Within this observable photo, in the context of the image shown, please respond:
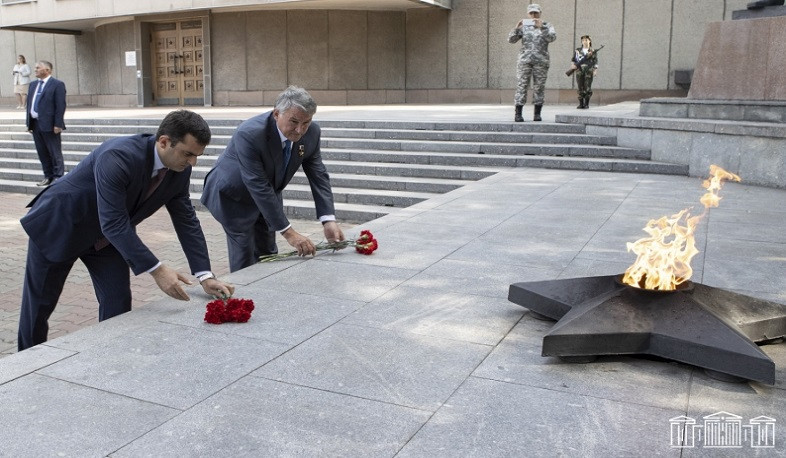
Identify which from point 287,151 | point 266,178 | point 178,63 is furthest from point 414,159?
point 178,63

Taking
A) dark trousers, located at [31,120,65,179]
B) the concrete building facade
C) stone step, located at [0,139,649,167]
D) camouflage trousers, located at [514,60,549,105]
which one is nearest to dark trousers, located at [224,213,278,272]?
stone step, located at [0,139,649,167]

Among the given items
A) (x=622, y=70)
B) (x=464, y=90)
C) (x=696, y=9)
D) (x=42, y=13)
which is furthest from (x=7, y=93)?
(x=696, y=9)

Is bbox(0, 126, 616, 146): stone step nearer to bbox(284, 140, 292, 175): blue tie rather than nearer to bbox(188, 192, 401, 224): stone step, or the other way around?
bbox(188, 192, 401, 224): stone step

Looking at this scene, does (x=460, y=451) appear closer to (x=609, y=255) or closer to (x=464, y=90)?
(x=609, y=255)

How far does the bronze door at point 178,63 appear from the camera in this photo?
24.5 meters

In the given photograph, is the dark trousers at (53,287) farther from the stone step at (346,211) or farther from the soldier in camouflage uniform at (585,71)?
the soldier in camouflage uniform at (585,71)

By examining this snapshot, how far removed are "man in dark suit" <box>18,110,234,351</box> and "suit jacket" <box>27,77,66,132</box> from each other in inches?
333

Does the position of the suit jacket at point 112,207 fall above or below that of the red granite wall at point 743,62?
below

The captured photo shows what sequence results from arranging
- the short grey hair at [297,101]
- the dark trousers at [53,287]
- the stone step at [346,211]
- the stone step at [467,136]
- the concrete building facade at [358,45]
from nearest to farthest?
the dark trousers at [53,287]
the short grey hair at [297,101]
the stone step at [346,211]
the stone step at [467,136]
the concrete building facade at [358,45]

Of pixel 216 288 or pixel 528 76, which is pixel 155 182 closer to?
pixel 216 288

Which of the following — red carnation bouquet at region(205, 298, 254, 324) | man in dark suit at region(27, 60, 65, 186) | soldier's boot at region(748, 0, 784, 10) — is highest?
soldier's boot at region(748, 0, 784, 10)

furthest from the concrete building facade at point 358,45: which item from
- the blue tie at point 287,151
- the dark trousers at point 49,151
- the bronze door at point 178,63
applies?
the blue tie at point 287,151

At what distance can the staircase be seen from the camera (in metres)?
10.2

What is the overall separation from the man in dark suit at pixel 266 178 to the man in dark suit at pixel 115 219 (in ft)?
2.11
